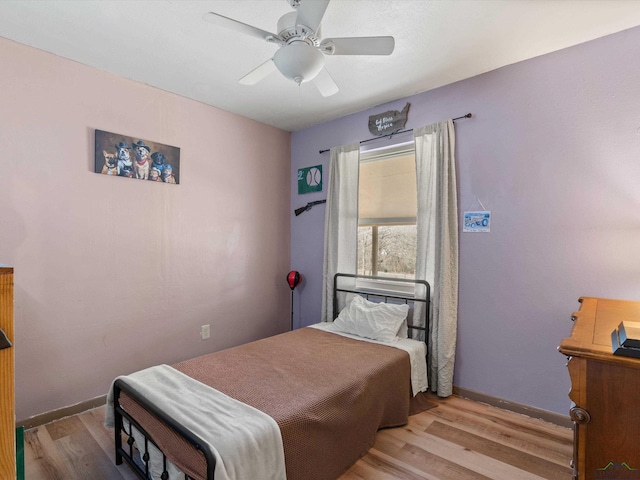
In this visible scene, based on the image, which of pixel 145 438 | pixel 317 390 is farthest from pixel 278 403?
pixel 145 438

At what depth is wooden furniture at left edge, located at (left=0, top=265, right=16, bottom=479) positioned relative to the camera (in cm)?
53

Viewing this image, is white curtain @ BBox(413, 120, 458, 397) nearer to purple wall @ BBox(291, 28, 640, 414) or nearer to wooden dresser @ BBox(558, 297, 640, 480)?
purple wall @ BBox(291, 28, 640, 414)

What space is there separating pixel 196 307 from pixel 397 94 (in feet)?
8.91

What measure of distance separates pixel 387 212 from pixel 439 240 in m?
0.63

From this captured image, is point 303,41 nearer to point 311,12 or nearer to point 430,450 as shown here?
point 311,12

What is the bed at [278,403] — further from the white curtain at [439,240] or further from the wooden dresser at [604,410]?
the wooden dresser at [604,410]

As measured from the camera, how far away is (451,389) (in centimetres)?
262

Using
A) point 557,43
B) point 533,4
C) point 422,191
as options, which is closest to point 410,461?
point 422,191

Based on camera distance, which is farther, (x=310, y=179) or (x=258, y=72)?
(x=310, y=179)

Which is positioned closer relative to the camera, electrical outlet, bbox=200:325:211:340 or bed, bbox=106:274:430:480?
bed, bbox=106:274:430:480

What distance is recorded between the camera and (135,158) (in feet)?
8.79

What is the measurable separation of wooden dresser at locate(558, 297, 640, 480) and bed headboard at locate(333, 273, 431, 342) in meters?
1.69

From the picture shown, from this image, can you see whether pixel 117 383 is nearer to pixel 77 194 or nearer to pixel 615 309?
pixel 77 194

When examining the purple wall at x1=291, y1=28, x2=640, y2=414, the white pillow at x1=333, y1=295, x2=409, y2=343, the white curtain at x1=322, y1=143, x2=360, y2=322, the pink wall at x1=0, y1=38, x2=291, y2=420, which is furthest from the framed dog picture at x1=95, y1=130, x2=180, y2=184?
the purple wall at x1=291, y1=28, x2=640, y2=414
